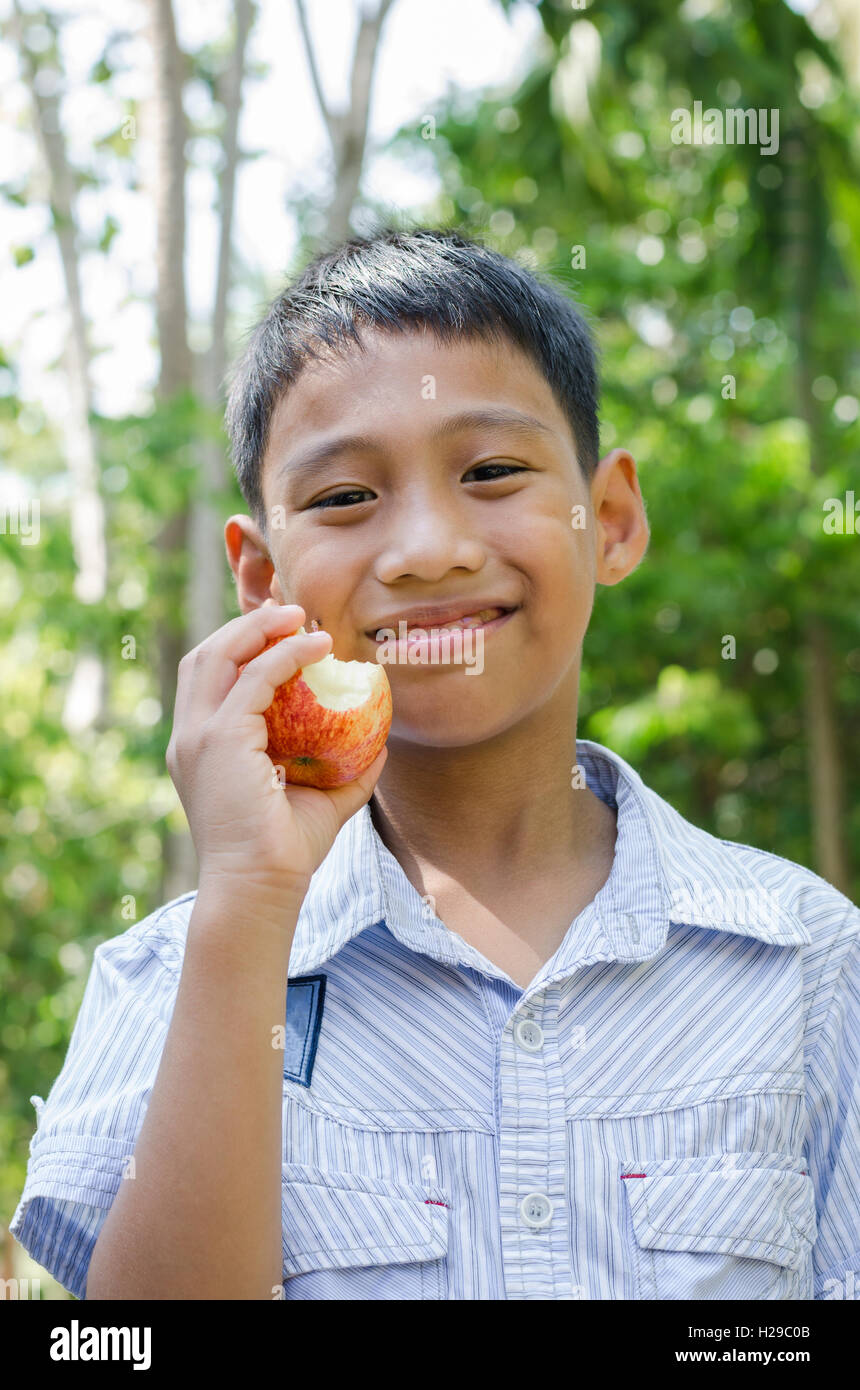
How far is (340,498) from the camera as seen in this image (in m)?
1.81

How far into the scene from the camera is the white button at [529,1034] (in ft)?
5.56

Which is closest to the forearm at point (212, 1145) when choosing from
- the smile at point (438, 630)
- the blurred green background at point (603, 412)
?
the smile at point (438, 630)

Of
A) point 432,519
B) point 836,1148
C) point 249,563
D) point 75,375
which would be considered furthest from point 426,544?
point 75,375

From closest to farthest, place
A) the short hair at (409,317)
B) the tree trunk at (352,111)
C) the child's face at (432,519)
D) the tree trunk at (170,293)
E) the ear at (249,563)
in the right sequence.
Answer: the child's face at (432,519)
the short hair at (409,317)
the ear at (249,563)
the tree trunk at (170,293)
the tree trunk at (352,111)

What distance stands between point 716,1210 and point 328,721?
0.77 metres

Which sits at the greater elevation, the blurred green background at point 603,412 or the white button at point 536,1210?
the blurred green background at point 603,412

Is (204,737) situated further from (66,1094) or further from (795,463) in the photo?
(795,463)

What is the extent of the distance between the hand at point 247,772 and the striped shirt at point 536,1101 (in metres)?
0.20

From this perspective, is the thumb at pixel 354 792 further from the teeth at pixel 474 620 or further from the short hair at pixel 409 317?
the short hair at pixel 409 317

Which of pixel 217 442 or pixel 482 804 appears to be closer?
pixel 482 804

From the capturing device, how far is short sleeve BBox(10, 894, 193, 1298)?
160cm

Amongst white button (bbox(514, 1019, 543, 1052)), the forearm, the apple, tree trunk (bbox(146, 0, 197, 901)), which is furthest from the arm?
tree trunk (bbox(146, 0, 197, 901))

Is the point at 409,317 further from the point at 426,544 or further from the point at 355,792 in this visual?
the point at 355,792

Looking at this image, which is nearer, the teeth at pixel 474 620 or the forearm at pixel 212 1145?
the forearm at pixel 212 1145
